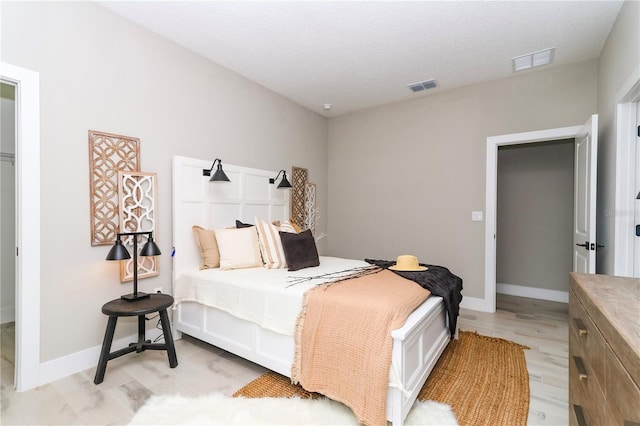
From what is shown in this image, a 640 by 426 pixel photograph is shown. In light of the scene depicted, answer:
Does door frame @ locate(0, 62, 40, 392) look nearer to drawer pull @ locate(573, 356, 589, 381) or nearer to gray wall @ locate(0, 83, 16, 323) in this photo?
gray wall @ locate(0, 83, 16, 323)

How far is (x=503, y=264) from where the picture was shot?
468 cm

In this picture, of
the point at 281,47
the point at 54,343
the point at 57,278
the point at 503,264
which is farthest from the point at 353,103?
the point at 54,343

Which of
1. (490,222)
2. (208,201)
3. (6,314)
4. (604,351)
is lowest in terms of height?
(6,314)

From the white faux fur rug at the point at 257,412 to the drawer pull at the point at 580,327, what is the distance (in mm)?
905

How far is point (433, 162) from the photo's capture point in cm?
411

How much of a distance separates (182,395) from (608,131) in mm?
3953

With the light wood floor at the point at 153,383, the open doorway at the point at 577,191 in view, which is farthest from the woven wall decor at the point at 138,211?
the open doorway at the point at 577,191

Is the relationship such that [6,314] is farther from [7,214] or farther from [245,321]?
[245,321]

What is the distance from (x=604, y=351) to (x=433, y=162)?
3485 millimetres

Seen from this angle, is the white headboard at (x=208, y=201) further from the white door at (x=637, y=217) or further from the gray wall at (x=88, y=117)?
the white door at (x=637, y=217)

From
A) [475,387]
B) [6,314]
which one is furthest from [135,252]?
[475,387]

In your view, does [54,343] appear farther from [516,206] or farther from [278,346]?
[516,206]

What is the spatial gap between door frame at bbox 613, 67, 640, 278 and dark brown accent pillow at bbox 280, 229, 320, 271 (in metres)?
2.42

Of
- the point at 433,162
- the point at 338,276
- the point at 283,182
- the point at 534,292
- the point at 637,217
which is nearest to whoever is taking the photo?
the point at 637,217
